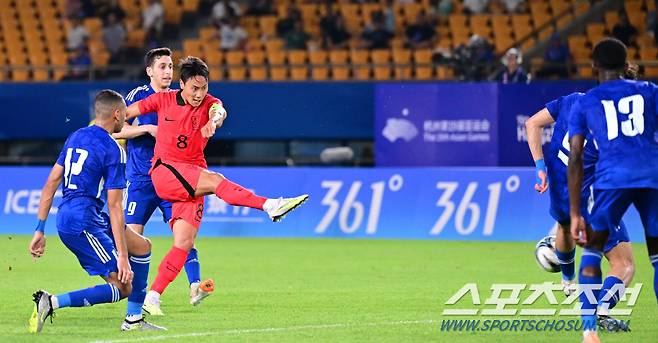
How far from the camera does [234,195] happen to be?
10.3m

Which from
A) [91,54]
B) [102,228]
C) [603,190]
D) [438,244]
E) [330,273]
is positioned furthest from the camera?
[91,54]

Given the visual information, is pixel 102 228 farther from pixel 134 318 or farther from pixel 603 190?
pixel 603 190

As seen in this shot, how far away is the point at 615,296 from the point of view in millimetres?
9344

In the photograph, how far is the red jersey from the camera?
34.2ft

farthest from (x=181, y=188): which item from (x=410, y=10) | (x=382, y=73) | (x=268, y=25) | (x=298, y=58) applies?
(x=268, y=25)

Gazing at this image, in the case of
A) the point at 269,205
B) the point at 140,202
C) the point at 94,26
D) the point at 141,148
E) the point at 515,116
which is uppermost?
the point at 94,26

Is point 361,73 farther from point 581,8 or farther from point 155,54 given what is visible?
point 155,54

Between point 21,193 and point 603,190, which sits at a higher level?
point 603,190

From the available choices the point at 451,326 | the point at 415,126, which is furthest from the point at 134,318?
the point at 415,126

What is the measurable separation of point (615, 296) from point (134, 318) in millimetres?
3453

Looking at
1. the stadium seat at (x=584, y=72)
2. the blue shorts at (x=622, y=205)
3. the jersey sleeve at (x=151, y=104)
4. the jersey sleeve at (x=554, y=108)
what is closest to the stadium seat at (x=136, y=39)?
the stadium seat at (x=584, y=72)

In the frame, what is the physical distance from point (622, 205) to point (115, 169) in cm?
344

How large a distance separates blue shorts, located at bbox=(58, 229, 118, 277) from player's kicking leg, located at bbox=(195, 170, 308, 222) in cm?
119

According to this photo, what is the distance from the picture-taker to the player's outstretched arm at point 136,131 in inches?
444
